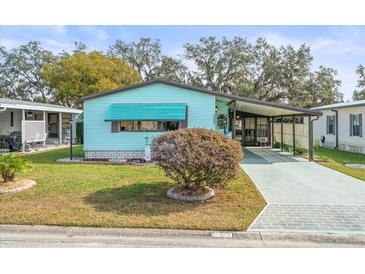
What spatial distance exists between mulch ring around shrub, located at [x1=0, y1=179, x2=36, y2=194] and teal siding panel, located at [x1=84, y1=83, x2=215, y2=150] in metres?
5.25

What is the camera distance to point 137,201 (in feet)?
21.6

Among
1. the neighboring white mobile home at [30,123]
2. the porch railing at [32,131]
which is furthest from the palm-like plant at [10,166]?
the porch railing at [32,131]

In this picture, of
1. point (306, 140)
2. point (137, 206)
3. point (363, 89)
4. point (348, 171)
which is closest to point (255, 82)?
point (363, 89)

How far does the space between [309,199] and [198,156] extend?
110 inches

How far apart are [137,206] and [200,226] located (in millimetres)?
1663

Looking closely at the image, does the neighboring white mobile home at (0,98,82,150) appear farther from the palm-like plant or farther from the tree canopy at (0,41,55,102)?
the tree canopy at (0,41,55,102)

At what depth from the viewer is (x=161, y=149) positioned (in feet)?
21.6

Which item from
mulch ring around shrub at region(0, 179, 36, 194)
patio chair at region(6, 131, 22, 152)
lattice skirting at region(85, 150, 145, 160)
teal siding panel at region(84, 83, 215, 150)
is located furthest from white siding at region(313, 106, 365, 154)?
patio chair at region(6, 131, 22, 152)

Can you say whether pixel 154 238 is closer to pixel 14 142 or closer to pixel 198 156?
pixel 198 156

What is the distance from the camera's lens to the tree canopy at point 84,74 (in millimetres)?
28156

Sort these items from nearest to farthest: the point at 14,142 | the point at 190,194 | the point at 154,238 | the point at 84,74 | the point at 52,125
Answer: the point at 154,238
the point at 190,194
the point at 14,142
the point at 52,125
the point at 84,74

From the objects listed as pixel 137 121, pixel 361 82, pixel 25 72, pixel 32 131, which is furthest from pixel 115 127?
pixel 25 72

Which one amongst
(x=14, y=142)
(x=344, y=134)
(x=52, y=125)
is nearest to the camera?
(x=14, y=142)

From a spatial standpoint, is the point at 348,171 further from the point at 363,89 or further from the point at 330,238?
the point at 363,89
